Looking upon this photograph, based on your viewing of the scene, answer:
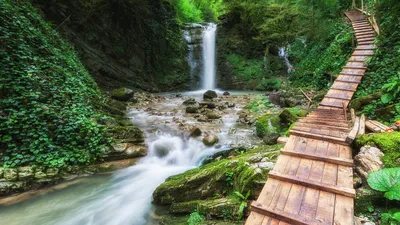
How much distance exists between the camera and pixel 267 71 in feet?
52.0

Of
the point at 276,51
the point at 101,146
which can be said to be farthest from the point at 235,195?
the point at 276,51

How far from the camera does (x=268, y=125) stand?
5988 millimetres

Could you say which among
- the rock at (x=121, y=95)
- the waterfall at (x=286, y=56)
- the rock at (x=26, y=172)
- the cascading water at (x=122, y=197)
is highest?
the waterfall at (x=286, y=56)

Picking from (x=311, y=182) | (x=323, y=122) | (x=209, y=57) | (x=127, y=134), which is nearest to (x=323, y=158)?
(x=311, y=182)

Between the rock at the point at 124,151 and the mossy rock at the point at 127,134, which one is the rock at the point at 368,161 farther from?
the mossy rock at the point at 127,134

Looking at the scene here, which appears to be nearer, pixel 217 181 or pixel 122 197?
pixel 217 181

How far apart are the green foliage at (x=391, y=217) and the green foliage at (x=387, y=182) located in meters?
0.14

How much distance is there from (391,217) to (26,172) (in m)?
5.55

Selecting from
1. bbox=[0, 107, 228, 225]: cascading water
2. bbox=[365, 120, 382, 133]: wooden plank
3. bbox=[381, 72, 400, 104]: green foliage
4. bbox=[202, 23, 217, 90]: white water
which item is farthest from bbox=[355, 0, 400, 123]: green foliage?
bbox=[202, 23, 217, 90]: white water

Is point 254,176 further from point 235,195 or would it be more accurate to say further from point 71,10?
point 71,10

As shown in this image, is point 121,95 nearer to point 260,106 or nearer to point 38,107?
point 38,107

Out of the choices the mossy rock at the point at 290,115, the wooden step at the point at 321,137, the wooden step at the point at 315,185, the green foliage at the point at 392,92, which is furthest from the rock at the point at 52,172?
the green foliage at the point at 392,92

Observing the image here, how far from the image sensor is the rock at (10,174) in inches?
150

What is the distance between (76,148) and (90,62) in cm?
742
